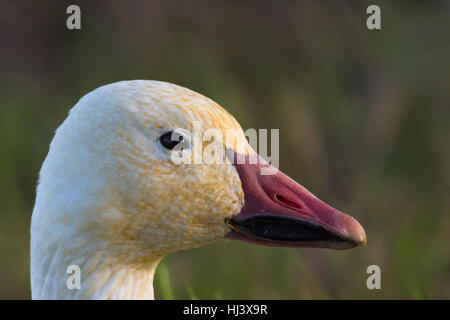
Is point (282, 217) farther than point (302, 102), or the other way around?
point (302, 102)

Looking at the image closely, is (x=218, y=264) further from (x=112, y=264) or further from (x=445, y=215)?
(x=112, y=264)

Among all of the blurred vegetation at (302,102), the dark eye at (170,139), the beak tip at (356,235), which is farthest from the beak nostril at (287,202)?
the blurred vegetation at (302,102)

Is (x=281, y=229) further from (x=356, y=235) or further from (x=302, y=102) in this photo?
(x=302, y=102)

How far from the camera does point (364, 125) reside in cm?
597

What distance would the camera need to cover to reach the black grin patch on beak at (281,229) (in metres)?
2.52

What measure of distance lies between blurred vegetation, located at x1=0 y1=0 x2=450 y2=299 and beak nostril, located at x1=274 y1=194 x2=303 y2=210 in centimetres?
235

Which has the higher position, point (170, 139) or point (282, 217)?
point (170, 139)

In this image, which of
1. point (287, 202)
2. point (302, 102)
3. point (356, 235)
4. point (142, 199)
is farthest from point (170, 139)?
point (302, 102)

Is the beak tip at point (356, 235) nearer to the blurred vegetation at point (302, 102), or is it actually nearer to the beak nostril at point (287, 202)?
the beak nostril at point (287, 202)

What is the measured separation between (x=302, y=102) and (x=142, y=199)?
12.4 feet

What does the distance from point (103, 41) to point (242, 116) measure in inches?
62.2

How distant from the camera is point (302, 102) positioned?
613 cm

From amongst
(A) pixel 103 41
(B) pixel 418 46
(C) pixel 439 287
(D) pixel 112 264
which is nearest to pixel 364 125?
(B) pixel 418 46

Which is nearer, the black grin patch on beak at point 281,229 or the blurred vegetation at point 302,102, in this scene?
the black grin patch on beak at point 281,229
